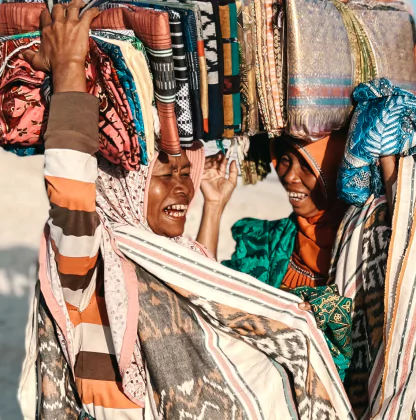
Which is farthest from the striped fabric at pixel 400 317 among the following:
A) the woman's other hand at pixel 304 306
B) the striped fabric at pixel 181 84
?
the striped fabric at pixel 181 84

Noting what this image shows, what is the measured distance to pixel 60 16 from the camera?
212 centimetres

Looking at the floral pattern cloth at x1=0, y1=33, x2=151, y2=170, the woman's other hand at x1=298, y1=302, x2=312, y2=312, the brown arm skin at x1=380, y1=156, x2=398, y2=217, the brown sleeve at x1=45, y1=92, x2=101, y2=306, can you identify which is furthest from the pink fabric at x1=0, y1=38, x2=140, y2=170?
the brown arm skin at x1=380, y1=156, x2=398, y2=217

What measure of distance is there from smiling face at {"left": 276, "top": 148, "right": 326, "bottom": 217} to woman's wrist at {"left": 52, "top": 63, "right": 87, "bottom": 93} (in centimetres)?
128

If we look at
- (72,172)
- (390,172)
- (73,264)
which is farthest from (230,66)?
(73,264)

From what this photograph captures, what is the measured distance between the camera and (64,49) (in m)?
2.08

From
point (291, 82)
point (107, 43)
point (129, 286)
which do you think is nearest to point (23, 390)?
point (129, 286)

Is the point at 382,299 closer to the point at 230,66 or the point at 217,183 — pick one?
the point at 230,66

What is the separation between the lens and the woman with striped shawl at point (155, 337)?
93.0 inches

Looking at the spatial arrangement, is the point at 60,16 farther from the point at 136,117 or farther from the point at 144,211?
the point at 144,211

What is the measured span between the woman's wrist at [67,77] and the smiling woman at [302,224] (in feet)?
3.95

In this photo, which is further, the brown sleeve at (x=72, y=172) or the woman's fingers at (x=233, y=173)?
the woman's fingers at (x=233, y=173)

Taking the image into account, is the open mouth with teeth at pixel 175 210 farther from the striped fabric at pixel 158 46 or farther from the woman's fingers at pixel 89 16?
the woman's fingers at pixel 89 16

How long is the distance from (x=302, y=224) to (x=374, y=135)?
2.50ft

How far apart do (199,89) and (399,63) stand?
87 centimetres
